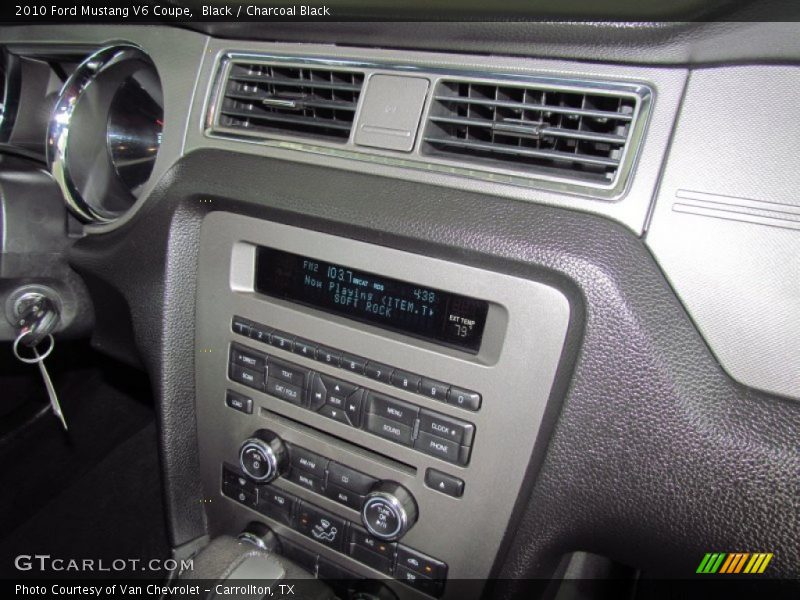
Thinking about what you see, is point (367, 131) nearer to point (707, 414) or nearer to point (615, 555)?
point (707, 414)

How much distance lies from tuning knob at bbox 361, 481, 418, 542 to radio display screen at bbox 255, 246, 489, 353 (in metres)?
0.22

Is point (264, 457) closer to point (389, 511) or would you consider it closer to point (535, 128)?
point (389, 511)

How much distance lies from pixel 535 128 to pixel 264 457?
620mm

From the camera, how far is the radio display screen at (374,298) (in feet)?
2.59

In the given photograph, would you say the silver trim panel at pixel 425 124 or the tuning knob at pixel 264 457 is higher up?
the silver trim panel at pixel 425 124

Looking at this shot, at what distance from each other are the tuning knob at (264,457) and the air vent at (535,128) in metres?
0.51

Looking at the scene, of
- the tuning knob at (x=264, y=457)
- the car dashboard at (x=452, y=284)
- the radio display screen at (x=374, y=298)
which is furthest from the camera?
the tuning knob at (x=264, y=457)

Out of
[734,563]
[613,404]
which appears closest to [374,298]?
[613,404]

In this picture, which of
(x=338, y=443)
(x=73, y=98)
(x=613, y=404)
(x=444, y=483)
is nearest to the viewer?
(x=613, y=404)

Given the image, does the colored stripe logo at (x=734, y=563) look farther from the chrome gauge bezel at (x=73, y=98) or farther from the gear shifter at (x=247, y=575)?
the chrome gauge bezel at (x=73, y=98)

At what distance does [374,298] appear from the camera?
86cm

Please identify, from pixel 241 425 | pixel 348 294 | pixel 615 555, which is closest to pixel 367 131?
pixel 348 294

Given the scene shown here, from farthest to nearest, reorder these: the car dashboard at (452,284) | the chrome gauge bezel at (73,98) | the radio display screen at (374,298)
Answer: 1. the chrome gauge bezel at (73,98)
2. the radio display screen at (374,298)
3. the car dashboard at (452,284)

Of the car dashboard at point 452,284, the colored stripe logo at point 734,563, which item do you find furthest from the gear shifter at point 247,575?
the colored stripe logo at point 734,563
